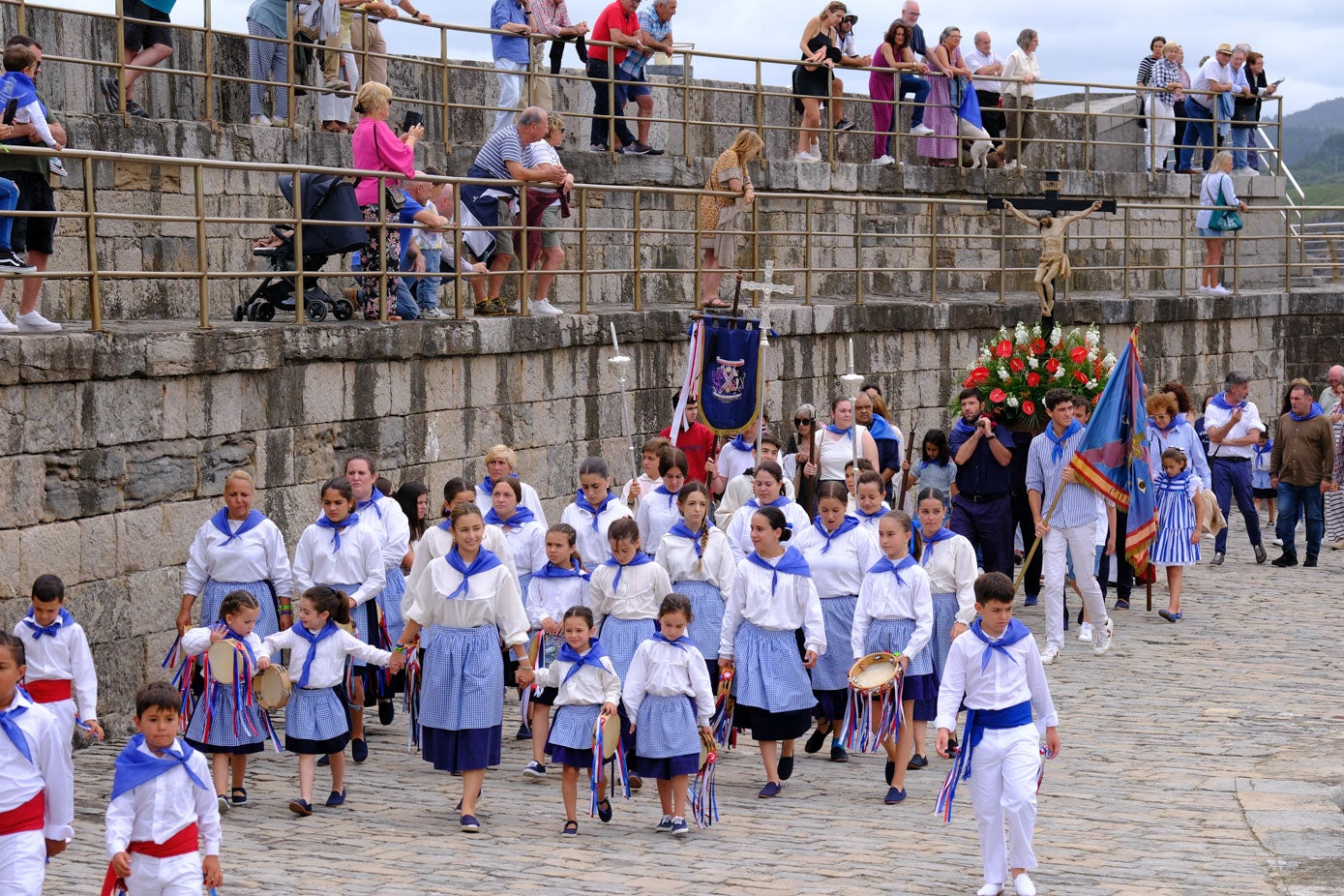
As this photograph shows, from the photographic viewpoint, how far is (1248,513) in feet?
58.4

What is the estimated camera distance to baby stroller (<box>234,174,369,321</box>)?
11984 mm

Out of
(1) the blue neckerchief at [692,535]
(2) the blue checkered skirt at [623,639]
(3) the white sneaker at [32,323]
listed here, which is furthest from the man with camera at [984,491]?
(3) the white sneaker at [32,323]

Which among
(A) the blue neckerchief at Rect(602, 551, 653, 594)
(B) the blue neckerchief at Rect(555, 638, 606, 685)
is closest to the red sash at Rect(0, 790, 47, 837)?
(B) the blue neckerchief at Rect(555, 638, 606, 685)

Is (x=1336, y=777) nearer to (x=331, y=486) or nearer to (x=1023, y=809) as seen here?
(x=1023, y=809)

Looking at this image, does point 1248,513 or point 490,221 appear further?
point 1248,513

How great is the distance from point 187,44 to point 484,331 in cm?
335

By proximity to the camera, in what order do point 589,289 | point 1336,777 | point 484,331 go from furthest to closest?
point 589,289 < point 484,331 < point 1336,777

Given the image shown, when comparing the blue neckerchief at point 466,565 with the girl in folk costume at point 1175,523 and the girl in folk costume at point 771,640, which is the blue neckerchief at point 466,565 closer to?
the girl in folk costume at point 771,640

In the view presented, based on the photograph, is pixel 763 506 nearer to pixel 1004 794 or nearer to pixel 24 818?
pixel 1004 794

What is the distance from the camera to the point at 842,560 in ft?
34.0

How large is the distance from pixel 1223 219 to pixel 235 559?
16429 mm

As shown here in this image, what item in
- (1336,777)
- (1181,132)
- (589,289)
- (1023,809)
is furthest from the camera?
(1181,132)

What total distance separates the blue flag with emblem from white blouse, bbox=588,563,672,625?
438 cm

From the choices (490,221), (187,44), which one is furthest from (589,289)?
(187,44)
